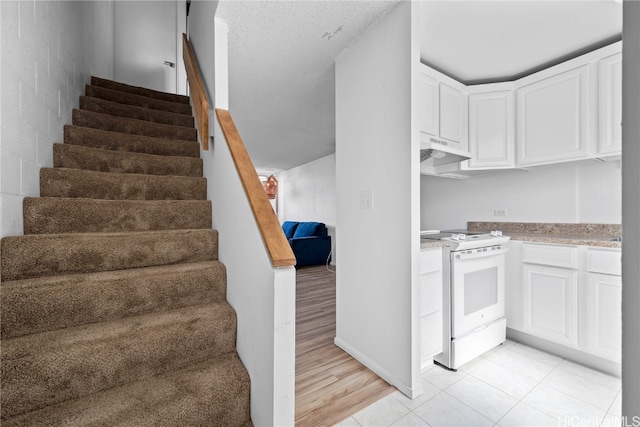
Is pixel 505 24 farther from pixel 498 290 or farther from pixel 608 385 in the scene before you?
pixel 608 385

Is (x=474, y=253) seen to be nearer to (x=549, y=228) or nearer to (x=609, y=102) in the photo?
(x=549, y=228)

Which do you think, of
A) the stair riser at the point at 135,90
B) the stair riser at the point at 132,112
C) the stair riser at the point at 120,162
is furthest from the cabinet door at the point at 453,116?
Answer: the stair riser at the point at 135,90

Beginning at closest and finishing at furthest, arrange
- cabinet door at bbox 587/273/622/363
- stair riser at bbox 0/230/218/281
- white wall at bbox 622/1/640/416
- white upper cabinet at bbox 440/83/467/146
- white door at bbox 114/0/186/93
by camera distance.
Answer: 1. white wall at bbox 622/1/640/416
2. stair riser at bbox 0/230/218/281
3. cabinet door at bbox 587/273/622/363
4. white upper cabinet at bbox 440/83/467/146
5. white door at bbox 114/0/186/93

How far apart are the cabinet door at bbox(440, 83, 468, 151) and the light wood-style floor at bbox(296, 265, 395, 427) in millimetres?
2006

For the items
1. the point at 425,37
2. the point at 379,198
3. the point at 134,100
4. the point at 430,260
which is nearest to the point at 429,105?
the point at 425,37

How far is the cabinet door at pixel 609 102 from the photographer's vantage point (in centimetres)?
186

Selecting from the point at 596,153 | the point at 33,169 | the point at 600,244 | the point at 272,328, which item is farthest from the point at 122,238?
the point at 596,153

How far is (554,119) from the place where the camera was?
2.16m

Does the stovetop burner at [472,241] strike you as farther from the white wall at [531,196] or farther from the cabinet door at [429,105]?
the cabinet door at [429,105]

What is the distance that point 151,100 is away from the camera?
2846 millimetres

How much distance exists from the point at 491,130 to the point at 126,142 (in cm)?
320

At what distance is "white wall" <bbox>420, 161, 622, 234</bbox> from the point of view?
7.00ft

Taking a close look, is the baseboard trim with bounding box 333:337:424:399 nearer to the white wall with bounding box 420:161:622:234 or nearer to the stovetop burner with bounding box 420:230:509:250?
the stovetop burner with bounding box 420:230:509:250

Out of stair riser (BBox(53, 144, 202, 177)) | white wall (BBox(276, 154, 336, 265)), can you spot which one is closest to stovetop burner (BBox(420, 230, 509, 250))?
stair riser (BBox(53, 144, 202, 177))
